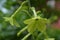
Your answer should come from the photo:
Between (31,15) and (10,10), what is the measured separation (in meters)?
0.41

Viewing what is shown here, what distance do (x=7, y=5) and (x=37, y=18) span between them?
53 cm

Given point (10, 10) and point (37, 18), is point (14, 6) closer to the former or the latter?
point (10, 10)

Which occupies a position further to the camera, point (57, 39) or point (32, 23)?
point (57, 39)

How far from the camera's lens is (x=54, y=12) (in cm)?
158

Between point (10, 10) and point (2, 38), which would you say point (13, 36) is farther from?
point (10, 10)

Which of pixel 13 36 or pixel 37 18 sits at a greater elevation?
pixel 37 18

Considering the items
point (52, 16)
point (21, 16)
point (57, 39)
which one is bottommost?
point (57, 39)

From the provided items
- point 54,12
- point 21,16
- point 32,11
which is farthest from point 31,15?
point 54,12

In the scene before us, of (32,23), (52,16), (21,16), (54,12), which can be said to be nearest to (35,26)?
(32,23)

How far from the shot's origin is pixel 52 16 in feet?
→ 4.73

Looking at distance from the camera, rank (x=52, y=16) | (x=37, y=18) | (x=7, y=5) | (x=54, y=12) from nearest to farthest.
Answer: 1. (x=37, y=18)
2. (x=7, y=5)
3. (x=52, y=16)
4. (x=54, y=12)

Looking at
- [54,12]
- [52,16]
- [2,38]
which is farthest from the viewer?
[54,12]

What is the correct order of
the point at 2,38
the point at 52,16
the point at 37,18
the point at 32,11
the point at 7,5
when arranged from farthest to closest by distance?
the point at 52,16
the point at 7,5
the point at 2,38
the point at 32,11
the point at 37,18

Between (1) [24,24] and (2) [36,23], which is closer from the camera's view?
(2) [36,23]
